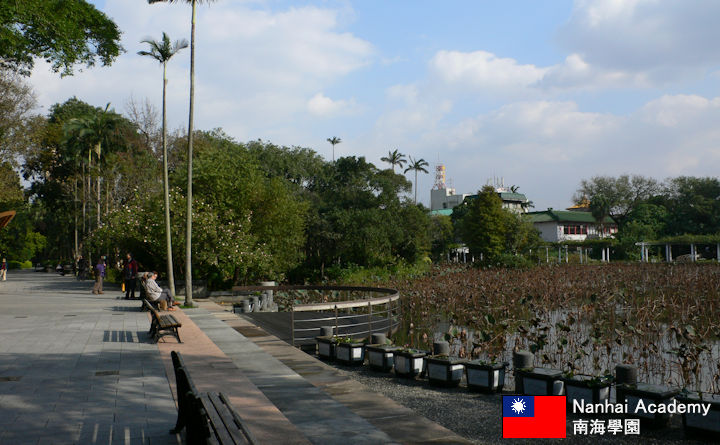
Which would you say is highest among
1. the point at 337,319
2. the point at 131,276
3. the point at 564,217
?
the point at 564,217

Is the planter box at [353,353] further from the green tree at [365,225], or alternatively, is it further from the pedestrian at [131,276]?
the green tree at [365,225]

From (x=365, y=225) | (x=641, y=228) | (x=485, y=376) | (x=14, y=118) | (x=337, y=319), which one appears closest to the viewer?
(x=485, y=376)

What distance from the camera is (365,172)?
163ft

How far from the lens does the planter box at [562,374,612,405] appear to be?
7.56m

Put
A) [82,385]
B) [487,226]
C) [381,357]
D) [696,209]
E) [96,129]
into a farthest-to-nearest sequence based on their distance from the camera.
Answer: [696,209]
[487,226]
[96,129]
[381,357]
[82,385]

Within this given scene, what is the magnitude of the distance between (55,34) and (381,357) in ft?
56.4

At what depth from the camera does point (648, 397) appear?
692 cm

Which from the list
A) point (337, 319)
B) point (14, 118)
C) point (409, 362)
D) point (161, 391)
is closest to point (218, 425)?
point (161, 391)

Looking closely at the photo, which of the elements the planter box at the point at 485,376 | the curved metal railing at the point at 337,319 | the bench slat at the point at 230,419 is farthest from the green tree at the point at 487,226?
the bench slat at the point at 230,419

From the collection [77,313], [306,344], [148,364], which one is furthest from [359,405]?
[77,313]

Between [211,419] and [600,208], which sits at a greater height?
[600,208]

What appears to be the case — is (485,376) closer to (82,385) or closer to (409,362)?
(409,362)

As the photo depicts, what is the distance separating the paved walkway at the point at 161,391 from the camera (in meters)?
5.94

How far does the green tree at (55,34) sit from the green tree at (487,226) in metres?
38.4
